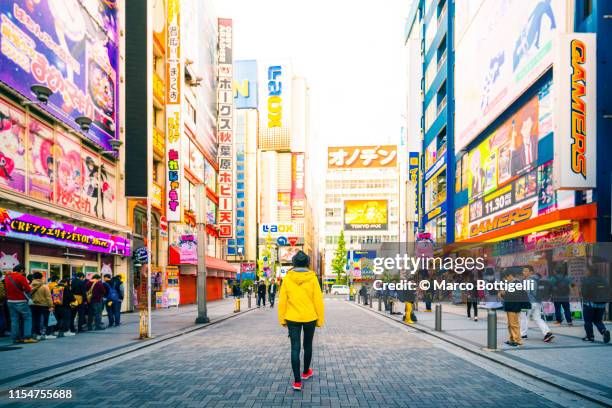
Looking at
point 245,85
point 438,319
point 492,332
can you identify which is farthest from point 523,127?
point 245,85

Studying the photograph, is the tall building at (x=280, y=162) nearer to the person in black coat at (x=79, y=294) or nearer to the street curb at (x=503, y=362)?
the person in black coat at (x=79, y=294)

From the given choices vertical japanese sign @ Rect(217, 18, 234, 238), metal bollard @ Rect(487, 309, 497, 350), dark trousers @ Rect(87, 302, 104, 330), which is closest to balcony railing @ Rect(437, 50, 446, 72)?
vertical japanese sign @ Rect(217, 18, 234, 238)

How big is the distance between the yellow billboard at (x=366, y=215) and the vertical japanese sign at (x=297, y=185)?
60.8 feet

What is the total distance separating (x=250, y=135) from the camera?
108 m

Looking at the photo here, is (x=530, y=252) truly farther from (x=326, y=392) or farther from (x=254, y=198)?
(x=254, y=198)

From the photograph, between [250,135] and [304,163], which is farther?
[304,163]

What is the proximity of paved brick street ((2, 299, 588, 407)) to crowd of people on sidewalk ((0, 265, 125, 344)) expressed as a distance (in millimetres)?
3553

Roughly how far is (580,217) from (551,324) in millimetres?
3777

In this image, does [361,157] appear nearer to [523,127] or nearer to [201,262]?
[523,127]

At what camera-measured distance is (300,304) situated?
7.78 meters

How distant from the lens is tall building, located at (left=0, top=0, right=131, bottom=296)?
15758 mm

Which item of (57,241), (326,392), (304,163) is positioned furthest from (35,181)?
(304,163)

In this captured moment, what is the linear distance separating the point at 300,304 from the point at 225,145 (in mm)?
40427

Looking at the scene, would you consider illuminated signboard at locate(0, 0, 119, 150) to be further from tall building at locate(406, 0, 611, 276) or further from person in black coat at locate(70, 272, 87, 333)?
tall building at locate(406, 0, 611, 276)
